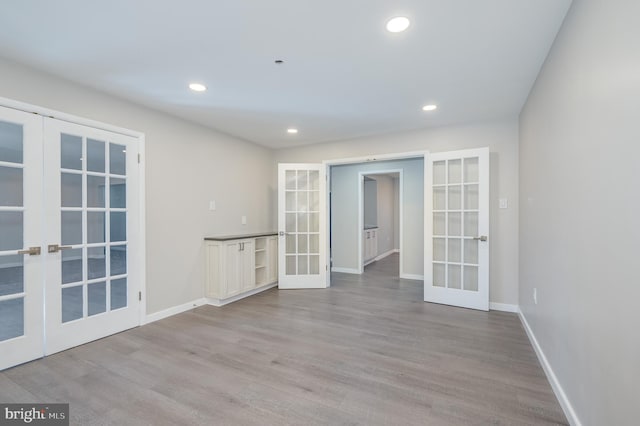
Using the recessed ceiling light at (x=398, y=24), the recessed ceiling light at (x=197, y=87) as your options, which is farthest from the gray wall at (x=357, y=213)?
the recessed ceiling light at (x=398, y=24)

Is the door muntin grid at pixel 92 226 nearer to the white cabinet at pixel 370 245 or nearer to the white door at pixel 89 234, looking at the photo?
the white door at pixel 89 234

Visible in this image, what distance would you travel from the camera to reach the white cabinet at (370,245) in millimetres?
7137

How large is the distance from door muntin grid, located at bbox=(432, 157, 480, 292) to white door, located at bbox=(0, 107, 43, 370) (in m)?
4.33

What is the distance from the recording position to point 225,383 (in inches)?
83.7

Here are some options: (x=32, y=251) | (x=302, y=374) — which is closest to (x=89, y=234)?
(x=32, y=251)

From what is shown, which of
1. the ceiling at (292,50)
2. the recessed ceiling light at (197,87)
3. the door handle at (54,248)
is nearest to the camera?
the ceiling at (292,50)

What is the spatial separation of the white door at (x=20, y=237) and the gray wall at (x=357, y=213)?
15.7 ft

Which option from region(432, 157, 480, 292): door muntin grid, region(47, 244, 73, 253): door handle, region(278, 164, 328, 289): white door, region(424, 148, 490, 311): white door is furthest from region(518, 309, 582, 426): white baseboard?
region(47, 244, 73, 253): door handle

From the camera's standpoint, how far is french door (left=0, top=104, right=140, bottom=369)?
7.74ft

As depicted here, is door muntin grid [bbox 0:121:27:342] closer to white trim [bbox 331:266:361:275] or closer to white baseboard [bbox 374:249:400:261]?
white trim [bbox 331:266:361:275]

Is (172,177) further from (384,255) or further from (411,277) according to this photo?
(384,255)

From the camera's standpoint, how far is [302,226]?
4.97 metres

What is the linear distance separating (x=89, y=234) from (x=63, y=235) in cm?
20

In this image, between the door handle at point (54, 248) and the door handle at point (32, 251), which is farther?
the door handle at point (54, 248)
